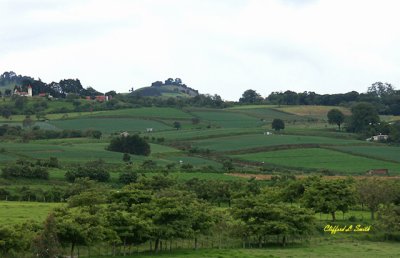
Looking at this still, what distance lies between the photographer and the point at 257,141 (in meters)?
170

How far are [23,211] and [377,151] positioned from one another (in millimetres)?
93058

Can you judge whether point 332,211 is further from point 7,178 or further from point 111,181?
point 7,178

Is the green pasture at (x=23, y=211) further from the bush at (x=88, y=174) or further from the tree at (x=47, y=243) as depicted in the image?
the bush at (x=88, y=174)

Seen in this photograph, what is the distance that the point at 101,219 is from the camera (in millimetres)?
67812

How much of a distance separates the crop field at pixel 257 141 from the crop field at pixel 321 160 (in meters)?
6.89

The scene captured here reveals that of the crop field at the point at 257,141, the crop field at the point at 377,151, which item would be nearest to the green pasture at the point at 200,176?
the crop field at the point at 257,141

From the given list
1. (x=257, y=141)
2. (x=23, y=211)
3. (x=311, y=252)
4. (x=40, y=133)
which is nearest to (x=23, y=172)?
(x=23, y=211)

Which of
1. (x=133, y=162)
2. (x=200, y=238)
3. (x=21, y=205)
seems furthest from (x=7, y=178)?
(x=200, y=238)

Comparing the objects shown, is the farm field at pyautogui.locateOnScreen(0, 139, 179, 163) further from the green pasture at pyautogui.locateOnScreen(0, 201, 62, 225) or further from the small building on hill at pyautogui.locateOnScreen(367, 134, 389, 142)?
the small building on hill at pyautogui.locateOnScreen(367, 134, 389, 142)

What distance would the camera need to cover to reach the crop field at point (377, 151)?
153587 mm

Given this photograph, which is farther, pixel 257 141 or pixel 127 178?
pixel 257 141

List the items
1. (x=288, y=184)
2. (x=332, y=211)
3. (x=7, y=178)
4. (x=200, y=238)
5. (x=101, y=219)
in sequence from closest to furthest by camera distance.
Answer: (x=101, y=219) < (x=200, y=238) < (x=332, y=211) < (x=288, y=184) < (x=7, y=178)

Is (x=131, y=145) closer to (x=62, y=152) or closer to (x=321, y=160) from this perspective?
(x=62, y=152)

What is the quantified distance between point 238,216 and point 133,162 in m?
65.2
